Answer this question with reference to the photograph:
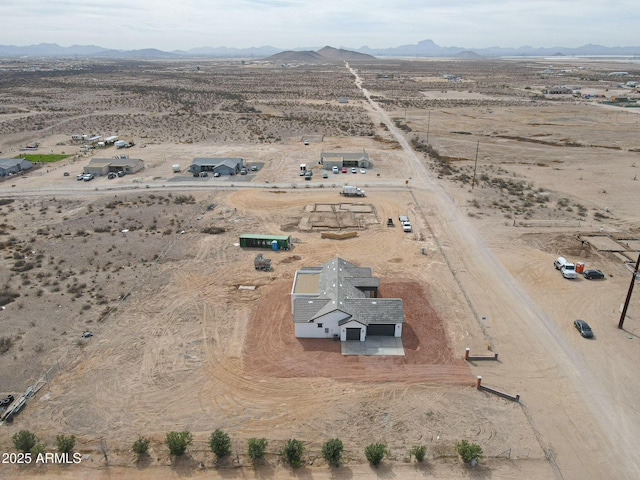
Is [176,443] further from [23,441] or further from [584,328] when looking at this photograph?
[584,328]

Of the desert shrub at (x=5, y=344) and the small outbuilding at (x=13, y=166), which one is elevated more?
the small outbuilding at (x=13, y=166)

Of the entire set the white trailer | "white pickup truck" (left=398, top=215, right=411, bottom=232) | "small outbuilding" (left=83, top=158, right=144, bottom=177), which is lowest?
"white pickup truck" (left=398, top=215, right=411, bottom=232)

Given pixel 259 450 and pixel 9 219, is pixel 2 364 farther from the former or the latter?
pixel 9 219

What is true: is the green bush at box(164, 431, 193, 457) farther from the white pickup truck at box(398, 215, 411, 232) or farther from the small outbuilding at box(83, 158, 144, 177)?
the small outbuilding at box(83, 158, 144, 177)

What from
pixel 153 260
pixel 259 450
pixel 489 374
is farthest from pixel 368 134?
pixel 259 450

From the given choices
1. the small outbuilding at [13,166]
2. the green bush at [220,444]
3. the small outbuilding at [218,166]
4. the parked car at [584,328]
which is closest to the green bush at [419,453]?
the green bush at [220,444]

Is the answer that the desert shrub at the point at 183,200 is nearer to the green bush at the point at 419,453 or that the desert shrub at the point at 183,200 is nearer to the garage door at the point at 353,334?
the garage door at the point at 353,334

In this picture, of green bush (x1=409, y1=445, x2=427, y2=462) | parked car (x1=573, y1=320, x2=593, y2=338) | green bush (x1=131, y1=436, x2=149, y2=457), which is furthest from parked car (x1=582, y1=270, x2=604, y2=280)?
green bush (x1=131, y1=436, x2=149, y2=457)

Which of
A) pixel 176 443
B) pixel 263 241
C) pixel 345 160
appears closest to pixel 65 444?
pixel 176 443
